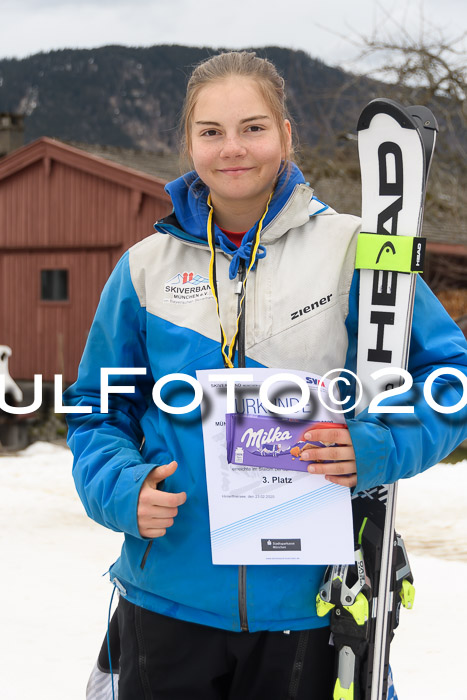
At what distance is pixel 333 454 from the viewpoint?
5.27 feet

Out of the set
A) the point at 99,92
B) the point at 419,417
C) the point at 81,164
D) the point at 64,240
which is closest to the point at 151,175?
the point at 81,164

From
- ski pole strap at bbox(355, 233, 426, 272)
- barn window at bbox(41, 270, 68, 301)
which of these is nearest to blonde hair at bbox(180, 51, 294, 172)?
ski pole strap at bbox(355, 233, 426, 272)

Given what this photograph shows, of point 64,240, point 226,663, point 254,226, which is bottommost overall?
point 226,663

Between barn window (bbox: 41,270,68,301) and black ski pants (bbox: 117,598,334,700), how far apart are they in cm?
1514

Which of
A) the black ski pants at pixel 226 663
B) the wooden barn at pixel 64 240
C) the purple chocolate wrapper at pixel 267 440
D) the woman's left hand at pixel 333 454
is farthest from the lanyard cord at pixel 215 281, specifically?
the wooden barn at pixel 64 240

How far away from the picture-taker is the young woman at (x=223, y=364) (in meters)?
1.71

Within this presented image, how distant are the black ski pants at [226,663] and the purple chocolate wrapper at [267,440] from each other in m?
0.36

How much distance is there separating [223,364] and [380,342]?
332mm

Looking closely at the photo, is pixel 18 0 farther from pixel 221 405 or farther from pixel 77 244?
pixel 221 405

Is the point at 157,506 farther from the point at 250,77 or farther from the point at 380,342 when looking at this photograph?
the point at 250,77

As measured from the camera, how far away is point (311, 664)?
1.74 meters

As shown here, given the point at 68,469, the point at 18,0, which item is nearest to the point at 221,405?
the point at 68,469

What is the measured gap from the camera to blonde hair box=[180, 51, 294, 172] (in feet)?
5.92

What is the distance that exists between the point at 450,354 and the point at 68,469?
23.3ft
